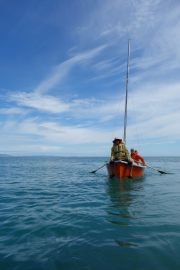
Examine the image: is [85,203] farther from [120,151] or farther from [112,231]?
[120,151]

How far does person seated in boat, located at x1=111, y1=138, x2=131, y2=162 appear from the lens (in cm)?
2332

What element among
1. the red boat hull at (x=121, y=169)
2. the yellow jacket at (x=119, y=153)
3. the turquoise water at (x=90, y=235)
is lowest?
the turquoise water at (x=90, y=235)

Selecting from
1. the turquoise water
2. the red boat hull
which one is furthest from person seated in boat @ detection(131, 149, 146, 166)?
the turquoise water

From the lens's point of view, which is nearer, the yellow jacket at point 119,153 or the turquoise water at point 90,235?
the turquoise water at point 90,235

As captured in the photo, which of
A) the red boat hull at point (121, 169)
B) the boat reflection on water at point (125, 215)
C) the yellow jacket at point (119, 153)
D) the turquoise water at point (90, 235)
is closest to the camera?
the turquoise water at point (90, 235)

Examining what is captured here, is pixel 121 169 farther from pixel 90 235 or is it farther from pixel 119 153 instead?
pixel 90 235

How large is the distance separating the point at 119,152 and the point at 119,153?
0.10 metres

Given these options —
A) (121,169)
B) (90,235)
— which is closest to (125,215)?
(90,235)

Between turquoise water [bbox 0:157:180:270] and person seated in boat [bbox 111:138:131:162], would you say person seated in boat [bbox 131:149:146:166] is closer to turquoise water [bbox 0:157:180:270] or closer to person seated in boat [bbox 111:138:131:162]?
person seated in boat [bbox 111:138:131:162]

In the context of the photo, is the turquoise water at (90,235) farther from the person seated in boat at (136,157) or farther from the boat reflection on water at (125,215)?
the person seated in boat at (136,157)

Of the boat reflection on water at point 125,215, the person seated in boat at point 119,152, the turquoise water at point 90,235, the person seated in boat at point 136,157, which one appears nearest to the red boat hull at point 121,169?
the person seated in boat at point 119,152

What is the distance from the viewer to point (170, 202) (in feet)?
43.1

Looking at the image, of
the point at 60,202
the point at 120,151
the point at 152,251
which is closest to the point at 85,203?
the point at 60,202

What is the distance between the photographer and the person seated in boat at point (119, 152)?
23322 millimetres
